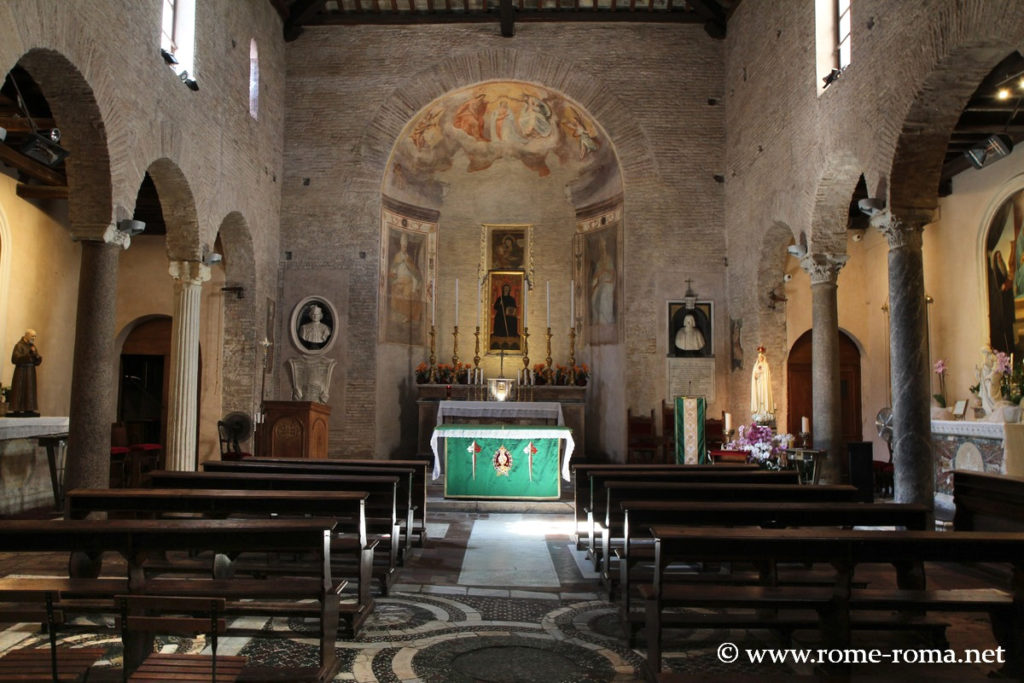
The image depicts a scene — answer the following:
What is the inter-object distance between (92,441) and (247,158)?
22.4 ft

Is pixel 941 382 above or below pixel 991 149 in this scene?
below

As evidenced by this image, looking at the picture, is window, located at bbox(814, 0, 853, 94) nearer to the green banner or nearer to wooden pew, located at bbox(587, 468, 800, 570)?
wooden pew, located at bbox(587, 468, 800, 570)

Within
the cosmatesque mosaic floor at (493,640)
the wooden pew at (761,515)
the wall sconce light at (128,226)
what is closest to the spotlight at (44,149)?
the wall sconce light at (128,226)

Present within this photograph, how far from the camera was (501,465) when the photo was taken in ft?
37.1

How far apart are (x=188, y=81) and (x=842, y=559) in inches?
423

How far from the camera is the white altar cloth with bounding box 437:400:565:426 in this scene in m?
14.2

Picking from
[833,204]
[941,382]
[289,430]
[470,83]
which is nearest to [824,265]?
[833,204]

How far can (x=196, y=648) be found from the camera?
15.6ft

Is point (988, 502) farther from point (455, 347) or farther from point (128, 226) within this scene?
point (455, 347)

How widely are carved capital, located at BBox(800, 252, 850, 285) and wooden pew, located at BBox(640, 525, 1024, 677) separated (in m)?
8.30

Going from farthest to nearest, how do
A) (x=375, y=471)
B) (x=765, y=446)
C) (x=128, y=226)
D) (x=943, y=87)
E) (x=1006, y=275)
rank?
(x=1006, y=275)
(x=765, y=446)
(x=128, y=226)
(x=943, y=87)
(x=375, y=471)

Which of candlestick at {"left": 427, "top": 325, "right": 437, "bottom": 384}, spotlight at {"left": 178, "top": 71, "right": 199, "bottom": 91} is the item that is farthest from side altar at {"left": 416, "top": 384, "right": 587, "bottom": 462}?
spotlight at {"left": 178, "top": 71, "right": 199, "bottom": 91}

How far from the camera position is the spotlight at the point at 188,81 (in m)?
11.0

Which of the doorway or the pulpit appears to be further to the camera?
the doorway
